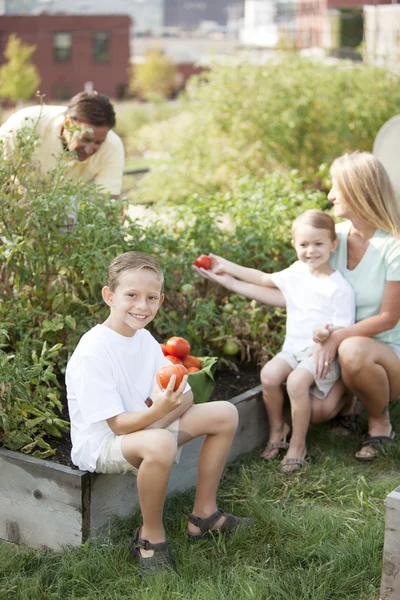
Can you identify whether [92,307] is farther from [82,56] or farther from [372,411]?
[82,56]

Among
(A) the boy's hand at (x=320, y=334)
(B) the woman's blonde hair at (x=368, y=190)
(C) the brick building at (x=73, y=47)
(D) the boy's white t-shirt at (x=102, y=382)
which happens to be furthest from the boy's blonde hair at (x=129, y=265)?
(C) the brick building at (x=73, y=47)

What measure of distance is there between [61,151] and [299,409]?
1819 mm

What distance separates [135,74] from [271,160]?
1829 inches

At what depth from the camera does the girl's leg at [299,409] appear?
3586mm

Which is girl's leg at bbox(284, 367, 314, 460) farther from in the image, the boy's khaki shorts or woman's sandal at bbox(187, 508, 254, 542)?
the boy's khaki shorts

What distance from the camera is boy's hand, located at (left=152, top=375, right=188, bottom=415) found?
2.58 meters

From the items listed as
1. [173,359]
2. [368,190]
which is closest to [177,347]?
[173,359]

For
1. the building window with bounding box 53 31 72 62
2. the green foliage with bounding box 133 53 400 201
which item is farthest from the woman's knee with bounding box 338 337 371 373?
the building window with bounding box 53 31 72 62

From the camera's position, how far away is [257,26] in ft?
203

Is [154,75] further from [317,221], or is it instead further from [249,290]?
[317,221]

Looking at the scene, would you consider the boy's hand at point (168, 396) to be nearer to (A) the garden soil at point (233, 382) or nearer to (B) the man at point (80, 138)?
(A) the garden soil at point (233, 382)

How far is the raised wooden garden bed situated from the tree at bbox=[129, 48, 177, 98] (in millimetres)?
51113

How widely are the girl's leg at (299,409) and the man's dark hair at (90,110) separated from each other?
1.65 m

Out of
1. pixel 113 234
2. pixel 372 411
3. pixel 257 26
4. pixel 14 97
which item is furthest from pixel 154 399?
pixel 257 26
